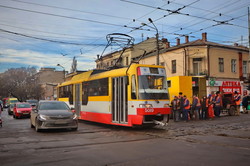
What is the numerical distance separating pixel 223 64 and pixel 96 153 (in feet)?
103

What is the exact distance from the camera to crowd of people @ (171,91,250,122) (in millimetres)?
17039

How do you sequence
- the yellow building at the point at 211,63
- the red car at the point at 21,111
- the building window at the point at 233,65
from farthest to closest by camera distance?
the building window at the point at 233,65
the yellow building at the point at 211,63
the red car at the point at 21,111

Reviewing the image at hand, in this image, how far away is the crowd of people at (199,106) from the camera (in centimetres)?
1704

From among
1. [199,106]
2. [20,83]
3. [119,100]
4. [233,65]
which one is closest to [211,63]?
[233,65]

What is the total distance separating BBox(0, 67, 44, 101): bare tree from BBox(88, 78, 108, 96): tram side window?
57.1m

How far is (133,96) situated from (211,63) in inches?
968

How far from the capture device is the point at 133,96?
38.7ft

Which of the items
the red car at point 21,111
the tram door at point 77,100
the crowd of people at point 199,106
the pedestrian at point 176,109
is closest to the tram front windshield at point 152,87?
the crowd of people at point 199,106

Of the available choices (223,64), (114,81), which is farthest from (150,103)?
(223,64)

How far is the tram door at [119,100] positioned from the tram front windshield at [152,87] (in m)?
0.82

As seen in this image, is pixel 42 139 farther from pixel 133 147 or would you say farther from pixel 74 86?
pixel 74 86

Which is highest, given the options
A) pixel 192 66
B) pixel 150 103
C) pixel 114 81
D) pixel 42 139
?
pixel 192 66

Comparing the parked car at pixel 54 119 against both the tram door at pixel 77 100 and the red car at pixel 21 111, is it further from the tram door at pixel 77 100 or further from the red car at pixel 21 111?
the red car at pixel 21 111

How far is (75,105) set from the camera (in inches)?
711
